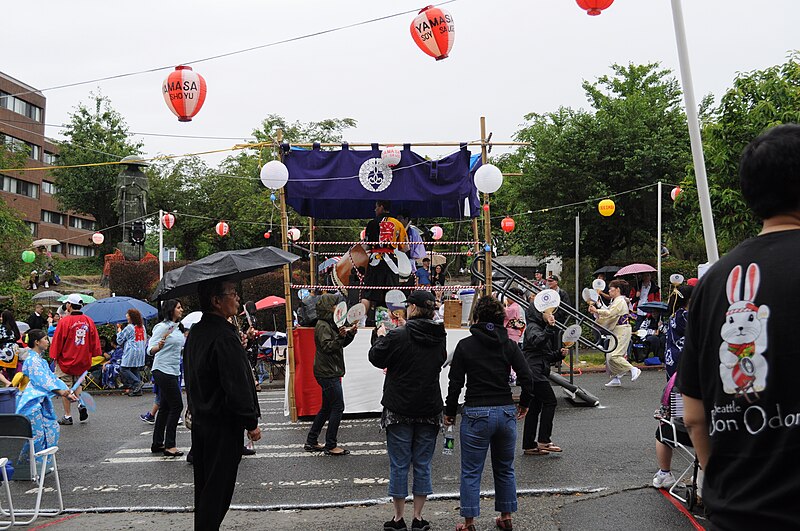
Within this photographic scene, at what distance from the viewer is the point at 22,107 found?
53531mm

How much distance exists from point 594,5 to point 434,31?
111 inches

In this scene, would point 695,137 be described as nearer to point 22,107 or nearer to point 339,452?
point 339,452

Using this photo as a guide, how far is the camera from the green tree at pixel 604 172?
26.6 metres

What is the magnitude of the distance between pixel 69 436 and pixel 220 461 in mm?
6785

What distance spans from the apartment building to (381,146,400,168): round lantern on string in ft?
144

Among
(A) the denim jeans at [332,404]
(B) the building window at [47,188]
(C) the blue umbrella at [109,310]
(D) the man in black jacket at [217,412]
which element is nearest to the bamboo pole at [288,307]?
(A) the denim jeans at [332,404]

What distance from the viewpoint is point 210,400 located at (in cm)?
507

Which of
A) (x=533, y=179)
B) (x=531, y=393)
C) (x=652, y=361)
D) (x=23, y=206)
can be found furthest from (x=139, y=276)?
(x=23, y=206)

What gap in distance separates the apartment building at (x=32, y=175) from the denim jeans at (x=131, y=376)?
3682 centimetres

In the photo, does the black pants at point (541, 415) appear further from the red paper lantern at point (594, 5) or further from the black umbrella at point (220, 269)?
the red paper lantern at point (594, 5)

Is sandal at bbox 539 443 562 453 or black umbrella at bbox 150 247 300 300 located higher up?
black umbrella at bbox 150 247 300 300

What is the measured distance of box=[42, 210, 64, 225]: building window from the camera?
190ft

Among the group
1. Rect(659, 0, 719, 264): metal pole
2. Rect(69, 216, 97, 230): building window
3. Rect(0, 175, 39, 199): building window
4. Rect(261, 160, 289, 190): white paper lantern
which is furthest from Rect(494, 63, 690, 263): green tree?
Rect(69, 216, 97, 230): building window

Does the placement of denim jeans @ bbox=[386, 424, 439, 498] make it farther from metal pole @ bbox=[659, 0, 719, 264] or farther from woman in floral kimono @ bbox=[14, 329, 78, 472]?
woman in floral kimono @ bbox=[14, 329, 78, 472]
